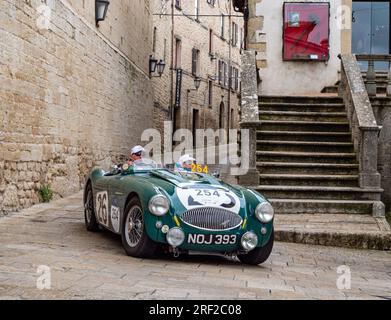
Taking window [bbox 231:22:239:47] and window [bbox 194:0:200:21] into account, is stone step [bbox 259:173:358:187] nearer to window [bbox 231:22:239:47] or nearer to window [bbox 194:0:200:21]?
window [bbox 194:0:200:21]

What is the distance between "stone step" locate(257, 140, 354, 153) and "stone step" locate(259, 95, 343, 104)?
1706 mm

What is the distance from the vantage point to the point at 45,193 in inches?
425

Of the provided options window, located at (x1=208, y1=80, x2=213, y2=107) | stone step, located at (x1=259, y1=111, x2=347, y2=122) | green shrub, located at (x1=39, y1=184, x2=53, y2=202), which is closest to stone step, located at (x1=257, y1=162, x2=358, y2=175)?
stone step, located at (x1=259, y1=111, x2=347, y2=122)

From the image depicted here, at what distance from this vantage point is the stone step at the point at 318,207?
9930 millimetres

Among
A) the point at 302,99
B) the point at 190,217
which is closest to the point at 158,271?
the point at 190,217

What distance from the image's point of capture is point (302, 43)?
15094 millimetres

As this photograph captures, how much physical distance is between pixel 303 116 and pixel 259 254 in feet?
21.2

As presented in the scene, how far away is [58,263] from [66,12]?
7.47m

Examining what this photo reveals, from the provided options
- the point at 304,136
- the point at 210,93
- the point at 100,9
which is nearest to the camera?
the point at 304,136

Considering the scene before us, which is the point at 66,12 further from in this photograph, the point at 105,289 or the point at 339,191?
the point at 105,289

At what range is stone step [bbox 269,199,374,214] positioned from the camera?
9.93 metres

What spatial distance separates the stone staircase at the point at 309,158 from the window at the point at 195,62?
66.6ft

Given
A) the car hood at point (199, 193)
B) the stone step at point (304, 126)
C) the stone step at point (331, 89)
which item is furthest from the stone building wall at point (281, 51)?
the car hood at point (199, 193)

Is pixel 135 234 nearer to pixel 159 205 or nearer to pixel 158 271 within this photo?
pixel 159 205
